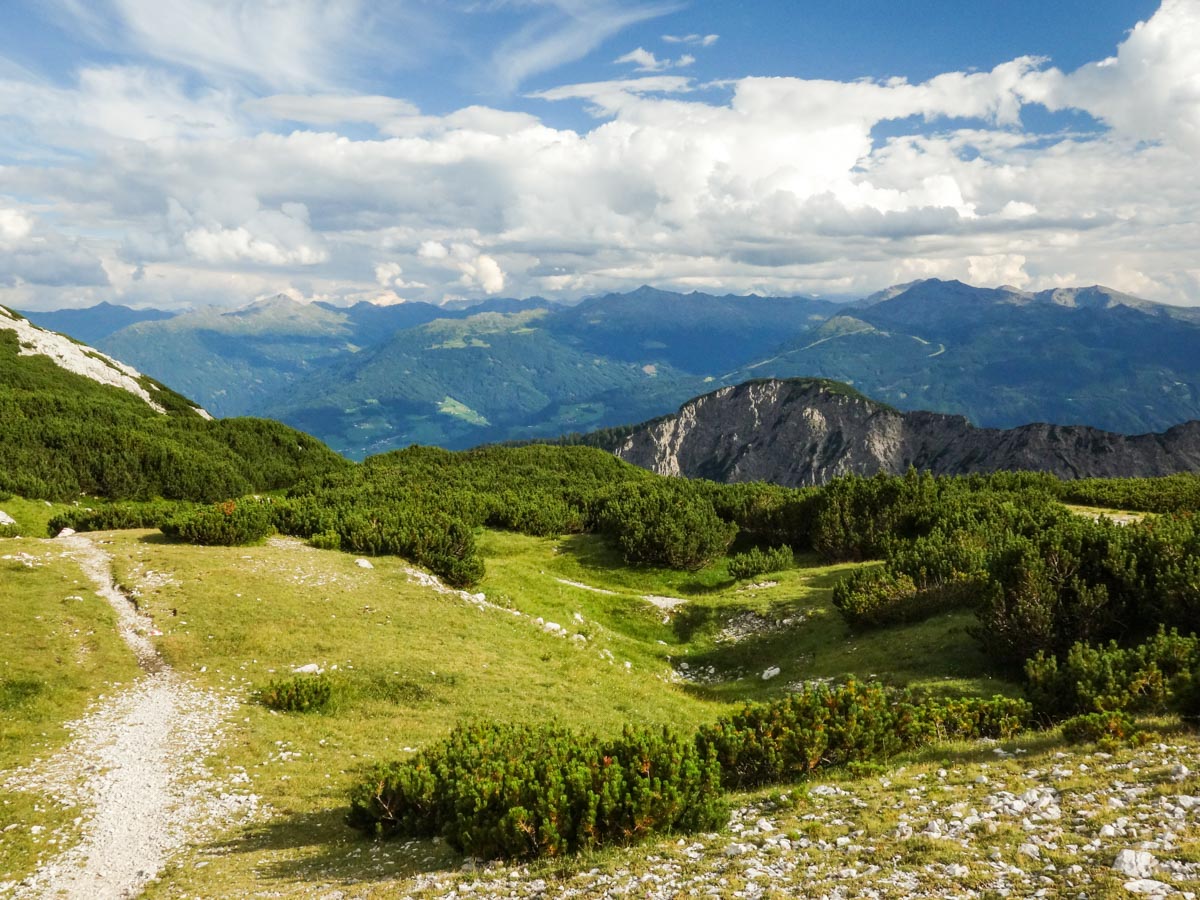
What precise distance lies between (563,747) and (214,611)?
15.8m

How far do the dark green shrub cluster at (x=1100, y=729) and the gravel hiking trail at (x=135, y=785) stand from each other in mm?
14907

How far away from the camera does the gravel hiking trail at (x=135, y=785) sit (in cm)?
1056

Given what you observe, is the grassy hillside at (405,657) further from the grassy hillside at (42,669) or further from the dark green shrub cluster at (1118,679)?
the dark green shrub cluster at (1118,679)

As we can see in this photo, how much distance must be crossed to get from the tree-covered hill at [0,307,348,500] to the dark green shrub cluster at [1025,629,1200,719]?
178ft

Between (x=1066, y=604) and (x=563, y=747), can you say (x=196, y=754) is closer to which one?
(x=563, y=747)

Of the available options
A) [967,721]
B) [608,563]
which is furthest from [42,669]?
[608,563]

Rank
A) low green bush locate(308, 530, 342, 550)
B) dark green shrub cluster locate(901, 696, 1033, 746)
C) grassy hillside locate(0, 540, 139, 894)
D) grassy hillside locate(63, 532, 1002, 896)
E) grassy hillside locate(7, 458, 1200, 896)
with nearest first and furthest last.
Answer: grassy hillside locate(7, 458, 1200, 896) → grassy hillside locate(0, 540, 139, 894) → grassy hillside locate(63, 532, 1002, 896) → dark green shrub cluster locate(901, 696, 1033, 746) → low green bush locate(308, 530, 342, 550)

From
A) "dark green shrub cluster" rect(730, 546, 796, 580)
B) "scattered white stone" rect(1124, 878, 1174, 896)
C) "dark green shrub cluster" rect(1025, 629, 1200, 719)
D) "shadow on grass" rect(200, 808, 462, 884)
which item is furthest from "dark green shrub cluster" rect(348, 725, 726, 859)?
"dark green shrub cluster" rect(730, 546, 796, 580)

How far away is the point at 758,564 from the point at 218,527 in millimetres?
26454

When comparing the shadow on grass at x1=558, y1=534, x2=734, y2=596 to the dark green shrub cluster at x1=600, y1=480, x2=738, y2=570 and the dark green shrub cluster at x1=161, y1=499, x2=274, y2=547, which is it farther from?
the dark green shrub cluster at x1=161, y1=499, x2=274, y2=547

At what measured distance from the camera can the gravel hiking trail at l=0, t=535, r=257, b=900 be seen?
10562 mm

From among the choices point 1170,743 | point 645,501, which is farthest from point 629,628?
point 1170,743

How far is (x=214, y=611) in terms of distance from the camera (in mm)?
22172

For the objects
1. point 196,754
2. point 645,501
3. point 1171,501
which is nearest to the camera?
point 196,754
